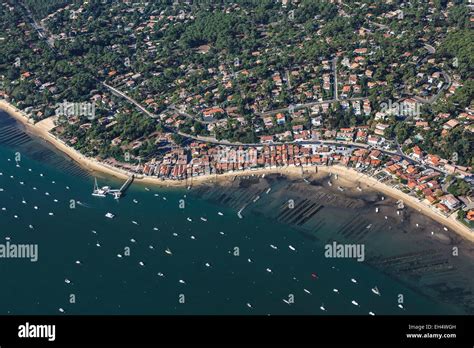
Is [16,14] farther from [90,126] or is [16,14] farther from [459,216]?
[459,216]

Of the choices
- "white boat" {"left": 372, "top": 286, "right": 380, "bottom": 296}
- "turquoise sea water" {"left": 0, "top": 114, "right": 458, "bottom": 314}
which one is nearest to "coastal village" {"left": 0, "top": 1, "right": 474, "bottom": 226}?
"turquoise sea water" {"left": 0, "top": 114, "right": 458, "bottom": 314}

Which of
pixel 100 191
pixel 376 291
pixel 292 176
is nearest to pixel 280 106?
pixel 292 176

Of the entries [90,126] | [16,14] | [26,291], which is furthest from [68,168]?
[16,14]

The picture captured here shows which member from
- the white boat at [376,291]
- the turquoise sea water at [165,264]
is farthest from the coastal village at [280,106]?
the white boat at [376,291]

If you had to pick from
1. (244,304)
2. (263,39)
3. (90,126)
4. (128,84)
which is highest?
(263,39)

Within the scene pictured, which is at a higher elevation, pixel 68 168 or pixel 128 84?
pixel 128 84

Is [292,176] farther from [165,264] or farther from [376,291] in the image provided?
[376,291]

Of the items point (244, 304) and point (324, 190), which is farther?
point (324, 190)
